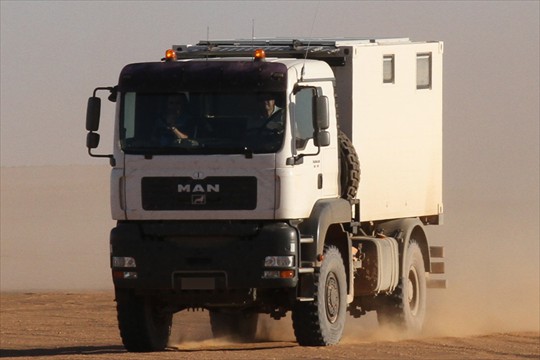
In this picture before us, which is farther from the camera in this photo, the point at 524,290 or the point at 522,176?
the point at 522,176

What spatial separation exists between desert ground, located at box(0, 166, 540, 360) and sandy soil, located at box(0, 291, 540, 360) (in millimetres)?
14

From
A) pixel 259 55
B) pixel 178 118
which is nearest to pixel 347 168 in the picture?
pixel 259 55

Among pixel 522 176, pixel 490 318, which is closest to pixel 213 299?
pixel 490 318

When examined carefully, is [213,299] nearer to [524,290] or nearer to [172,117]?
[172,117]

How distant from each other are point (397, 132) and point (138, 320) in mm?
4988

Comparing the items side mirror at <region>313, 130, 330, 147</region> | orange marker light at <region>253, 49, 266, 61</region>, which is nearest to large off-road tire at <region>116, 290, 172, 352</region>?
side mirror at <region>313, 130, 330, 147</region>

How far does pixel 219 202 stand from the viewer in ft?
67.9

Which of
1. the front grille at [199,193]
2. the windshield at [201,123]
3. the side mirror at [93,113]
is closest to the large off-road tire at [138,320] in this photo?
the front grille at [199,193]

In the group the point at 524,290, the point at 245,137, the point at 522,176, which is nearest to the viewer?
the point at 245,137

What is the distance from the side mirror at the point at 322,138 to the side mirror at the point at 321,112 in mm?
69

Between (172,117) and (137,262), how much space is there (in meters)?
1.66

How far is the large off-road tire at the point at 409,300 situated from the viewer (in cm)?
2511

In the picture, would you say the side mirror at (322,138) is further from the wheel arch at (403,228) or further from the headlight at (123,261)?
the wheel arch at (403,228)

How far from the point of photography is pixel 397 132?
A: 24578mm
